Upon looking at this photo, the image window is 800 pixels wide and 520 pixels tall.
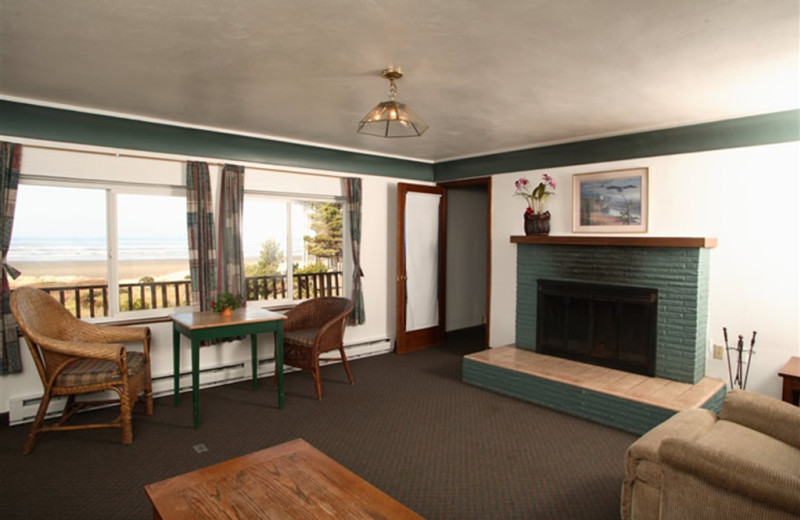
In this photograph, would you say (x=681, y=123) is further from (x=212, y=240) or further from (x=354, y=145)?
(x=212, y=240)

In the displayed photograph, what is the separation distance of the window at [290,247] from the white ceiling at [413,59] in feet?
3.56

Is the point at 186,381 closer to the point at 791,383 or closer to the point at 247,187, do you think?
the point at 247,187

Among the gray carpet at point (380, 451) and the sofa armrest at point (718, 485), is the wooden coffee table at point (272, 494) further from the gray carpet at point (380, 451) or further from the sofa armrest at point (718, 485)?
the sofa armrest at point (718, 485)

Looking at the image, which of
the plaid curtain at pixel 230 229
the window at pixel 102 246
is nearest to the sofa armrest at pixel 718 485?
the plaid curtain at pixel 230 229

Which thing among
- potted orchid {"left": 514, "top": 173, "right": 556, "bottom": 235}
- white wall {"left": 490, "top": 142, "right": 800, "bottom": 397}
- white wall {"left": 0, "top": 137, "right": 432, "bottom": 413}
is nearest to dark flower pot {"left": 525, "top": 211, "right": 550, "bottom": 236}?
potted orchid {"left": 514, "top": 173, "right": 556, "bottom": 235}

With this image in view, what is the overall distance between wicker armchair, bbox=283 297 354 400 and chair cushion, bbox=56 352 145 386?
1254mm

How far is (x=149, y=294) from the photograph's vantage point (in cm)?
419

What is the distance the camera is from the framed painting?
14.0 ft

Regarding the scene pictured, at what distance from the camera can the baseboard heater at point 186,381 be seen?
342 cm

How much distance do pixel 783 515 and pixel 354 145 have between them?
4401 millimetres

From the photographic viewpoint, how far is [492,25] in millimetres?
2141

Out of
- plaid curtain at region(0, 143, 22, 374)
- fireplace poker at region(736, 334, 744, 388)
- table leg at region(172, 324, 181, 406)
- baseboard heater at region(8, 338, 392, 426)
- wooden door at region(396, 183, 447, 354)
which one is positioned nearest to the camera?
plaid curtain at region(0, 143, 22, 374)

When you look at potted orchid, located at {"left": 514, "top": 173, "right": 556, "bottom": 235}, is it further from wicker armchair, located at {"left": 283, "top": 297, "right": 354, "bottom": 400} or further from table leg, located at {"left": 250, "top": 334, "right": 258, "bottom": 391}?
table leg, located at {"left": 250, "top": 334, "right": 258, "bottom": 391}

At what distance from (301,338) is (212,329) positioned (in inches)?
32.7
